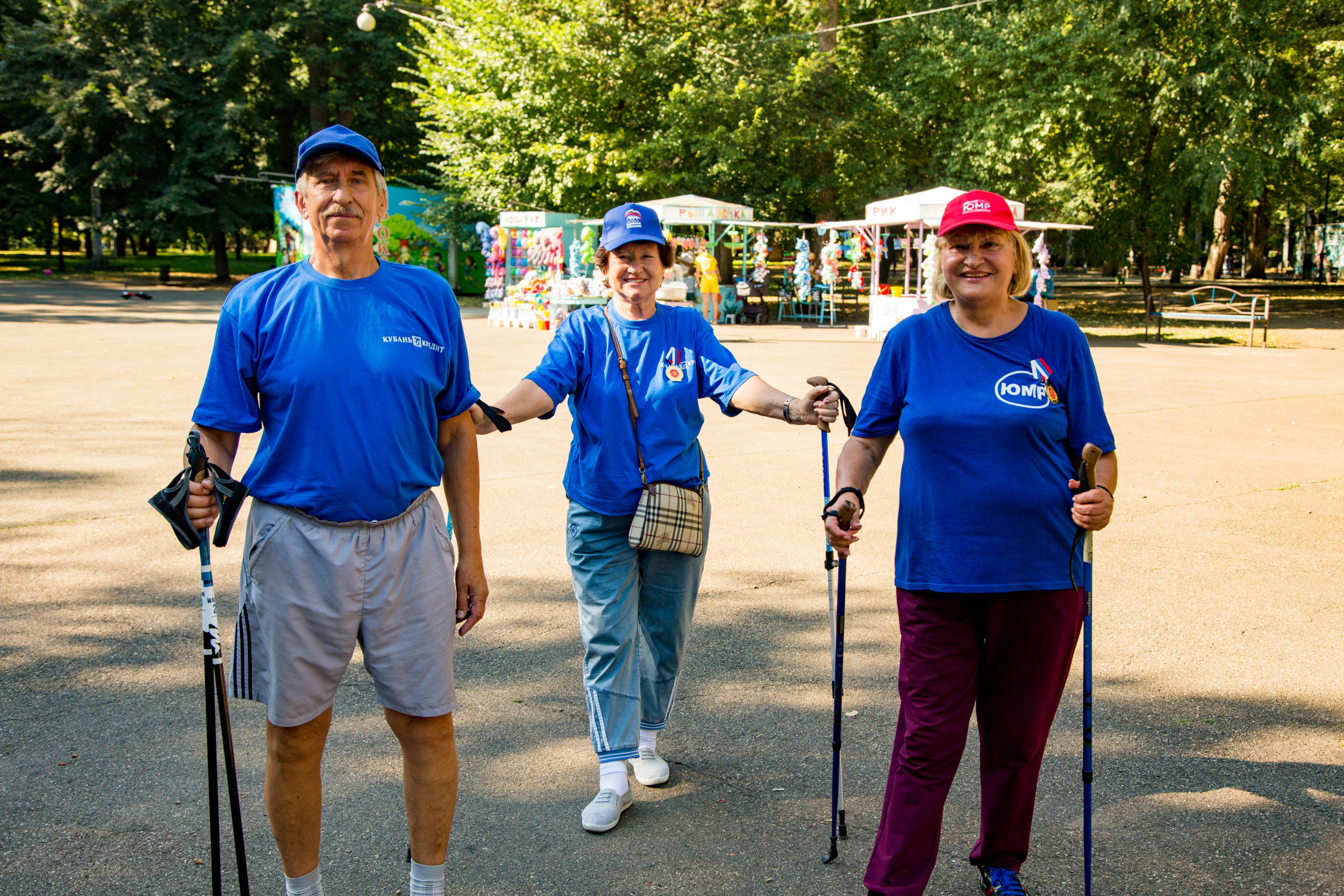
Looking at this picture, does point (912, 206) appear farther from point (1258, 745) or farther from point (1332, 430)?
point (1258, 745)

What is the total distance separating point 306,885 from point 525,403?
159 cm

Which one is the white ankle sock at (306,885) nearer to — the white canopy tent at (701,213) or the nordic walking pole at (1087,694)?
the nordic walking pole at (1087,694)

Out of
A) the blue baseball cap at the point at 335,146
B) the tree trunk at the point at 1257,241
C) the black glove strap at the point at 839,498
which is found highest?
the tree trunk at the point at 1257,241

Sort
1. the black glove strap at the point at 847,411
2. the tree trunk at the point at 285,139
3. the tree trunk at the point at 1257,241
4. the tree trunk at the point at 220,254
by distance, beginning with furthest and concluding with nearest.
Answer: the tree trunk at the point at 1257,241 < the tree trunk at the point at 285,139 < the tree trunk at the point at 220,254 < the black glove strap at the point at 847,411

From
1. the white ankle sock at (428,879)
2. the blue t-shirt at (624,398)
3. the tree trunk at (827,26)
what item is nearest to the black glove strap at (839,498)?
the blue t-shirt at (624,398)

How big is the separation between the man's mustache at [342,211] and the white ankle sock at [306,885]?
5.47 feet

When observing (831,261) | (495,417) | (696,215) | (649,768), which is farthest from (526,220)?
(495,417)

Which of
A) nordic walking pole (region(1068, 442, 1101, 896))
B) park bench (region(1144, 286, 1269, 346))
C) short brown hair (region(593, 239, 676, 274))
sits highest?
short brown hair (region(593, 239, 676, 274))

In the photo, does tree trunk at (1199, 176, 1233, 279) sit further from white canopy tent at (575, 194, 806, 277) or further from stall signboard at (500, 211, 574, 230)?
stall signboard at (500, 211, 574, 230)

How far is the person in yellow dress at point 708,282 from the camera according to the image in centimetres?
2422

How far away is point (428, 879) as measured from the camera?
2869 mm

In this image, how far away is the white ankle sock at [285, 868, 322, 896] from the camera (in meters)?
2.79

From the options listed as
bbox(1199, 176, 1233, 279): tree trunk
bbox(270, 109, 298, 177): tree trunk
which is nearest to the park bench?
bbox(1199, 176, 1233, 279): tree trunk

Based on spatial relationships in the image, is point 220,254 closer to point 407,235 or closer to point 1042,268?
point 407,235
